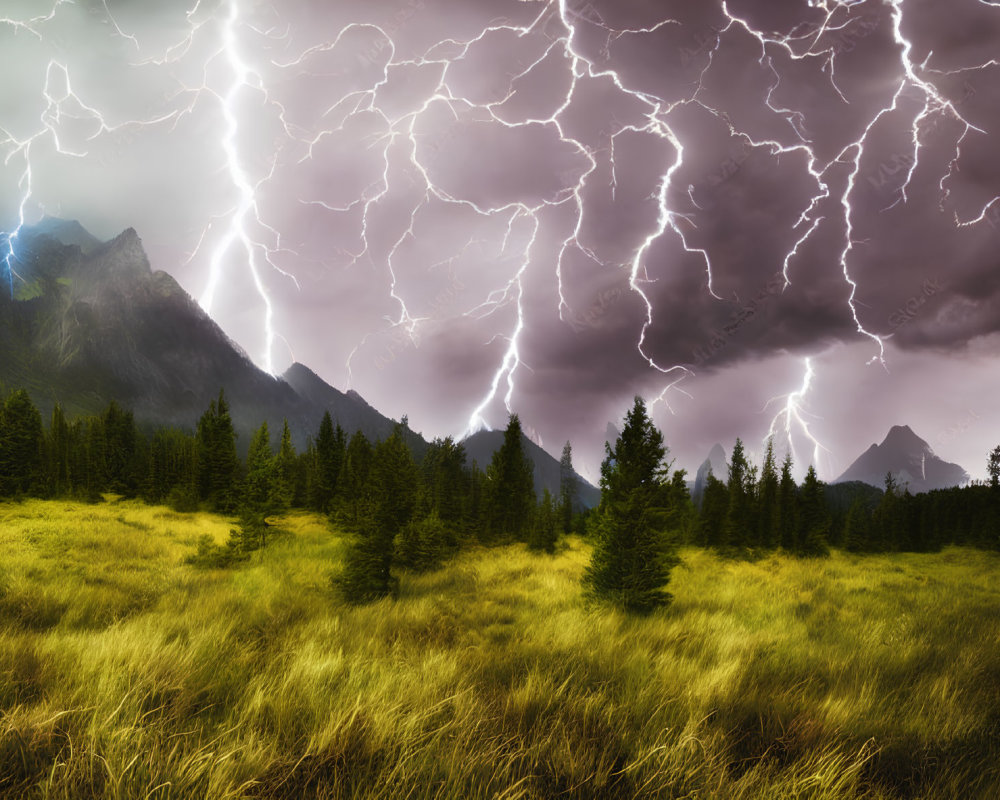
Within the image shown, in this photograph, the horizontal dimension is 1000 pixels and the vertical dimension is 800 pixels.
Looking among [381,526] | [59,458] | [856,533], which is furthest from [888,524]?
[59,458]

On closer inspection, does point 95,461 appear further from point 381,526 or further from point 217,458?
point 381,526

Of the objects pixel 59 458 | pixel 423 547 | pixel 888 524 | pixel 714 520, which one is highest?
pixel 423 547

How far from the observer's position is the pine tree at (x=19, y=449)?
3059 cm

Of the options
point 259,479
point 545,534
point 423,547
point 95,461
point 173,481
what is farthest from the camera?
point 95,461

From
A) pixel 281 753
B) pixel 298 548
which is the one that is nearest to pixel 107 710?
pixel 281 753

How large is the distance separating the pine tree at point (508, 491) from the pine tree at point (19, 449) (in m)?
35.9

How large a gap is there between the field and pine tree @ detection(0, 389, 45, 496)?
129 feet

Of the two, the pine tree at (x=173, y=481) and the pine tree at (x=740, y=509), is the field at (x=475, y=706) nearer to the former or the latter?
the pine tree at (x=740, y=509)

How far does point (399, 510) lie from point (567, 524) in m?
30.6

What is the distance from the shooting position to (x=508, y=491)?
25.5 m

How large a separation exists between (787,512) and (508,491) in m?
25.4

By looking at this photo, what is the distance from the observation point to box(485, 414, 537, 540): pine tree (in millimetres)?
25109

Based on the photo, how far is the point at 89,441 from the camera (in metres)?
46.3

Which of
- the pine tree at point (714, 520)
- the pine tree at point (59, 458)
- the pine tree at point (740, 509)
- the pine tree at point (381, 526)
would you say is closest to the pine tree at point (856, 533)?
the pine tree at point (740, 509)
